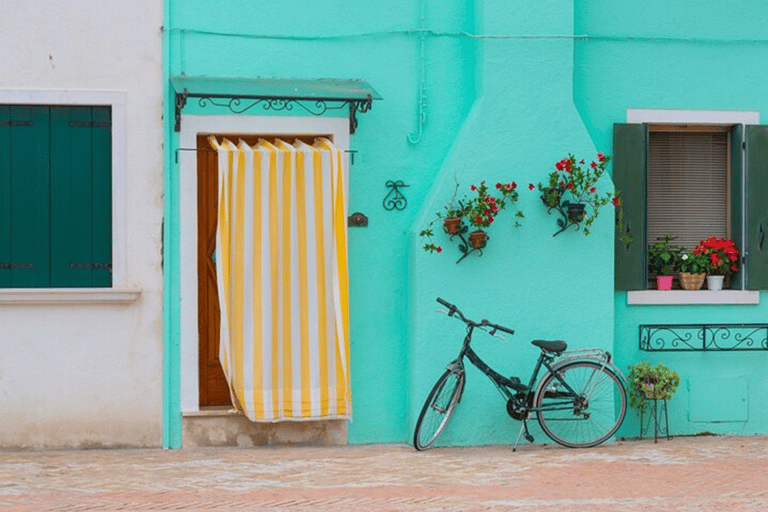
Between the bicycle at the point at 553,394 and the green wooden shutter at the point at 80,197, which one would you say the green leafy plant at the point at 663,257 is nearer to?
the bicycle at the point at 553,394

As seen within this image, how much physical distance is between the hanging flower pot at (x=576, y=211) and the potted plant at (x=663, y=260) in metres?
1.02

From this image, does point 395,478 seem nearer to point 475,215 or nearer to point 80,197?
point 475,215

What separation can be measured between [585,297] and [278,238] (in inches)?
99.4

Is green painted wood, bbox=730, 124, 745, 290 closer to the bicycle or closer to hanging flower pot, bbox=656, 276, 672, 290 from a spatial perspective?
hanging flower pot, bbox=656, 276, 672, 290

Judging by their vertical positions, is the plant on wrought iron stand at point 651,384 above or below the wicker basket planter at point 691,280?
below

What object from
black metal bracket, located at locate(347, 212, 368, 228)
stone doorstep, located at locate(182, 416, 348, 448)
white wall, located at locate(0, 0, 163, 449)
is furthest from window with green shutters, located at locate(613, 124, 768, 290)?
white wall, located at locate(0, 0, 163, 449)

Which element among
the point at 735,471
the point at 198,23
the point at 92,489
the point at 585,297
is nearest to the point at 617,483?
the point at 735,471

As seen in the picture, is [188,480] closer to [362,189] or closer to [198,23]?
[362,189]

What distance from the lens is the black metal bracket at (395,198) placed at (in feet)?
33.7

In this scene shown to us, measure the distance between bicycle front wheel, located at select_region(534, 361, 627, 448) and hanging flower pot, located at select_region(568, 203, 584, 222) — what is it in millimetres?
1145

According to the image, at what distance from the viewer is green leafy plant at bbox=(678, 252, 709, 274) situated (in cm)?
1069

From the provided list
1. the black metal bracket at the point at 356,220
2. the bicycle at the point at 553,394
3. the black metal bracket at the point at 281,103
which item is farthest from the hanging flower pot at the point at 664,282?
→ the black metal bracket at the point at 281,103

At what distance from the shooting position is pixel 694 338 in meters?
10.7

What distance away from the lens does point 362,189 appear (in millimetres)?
10234
